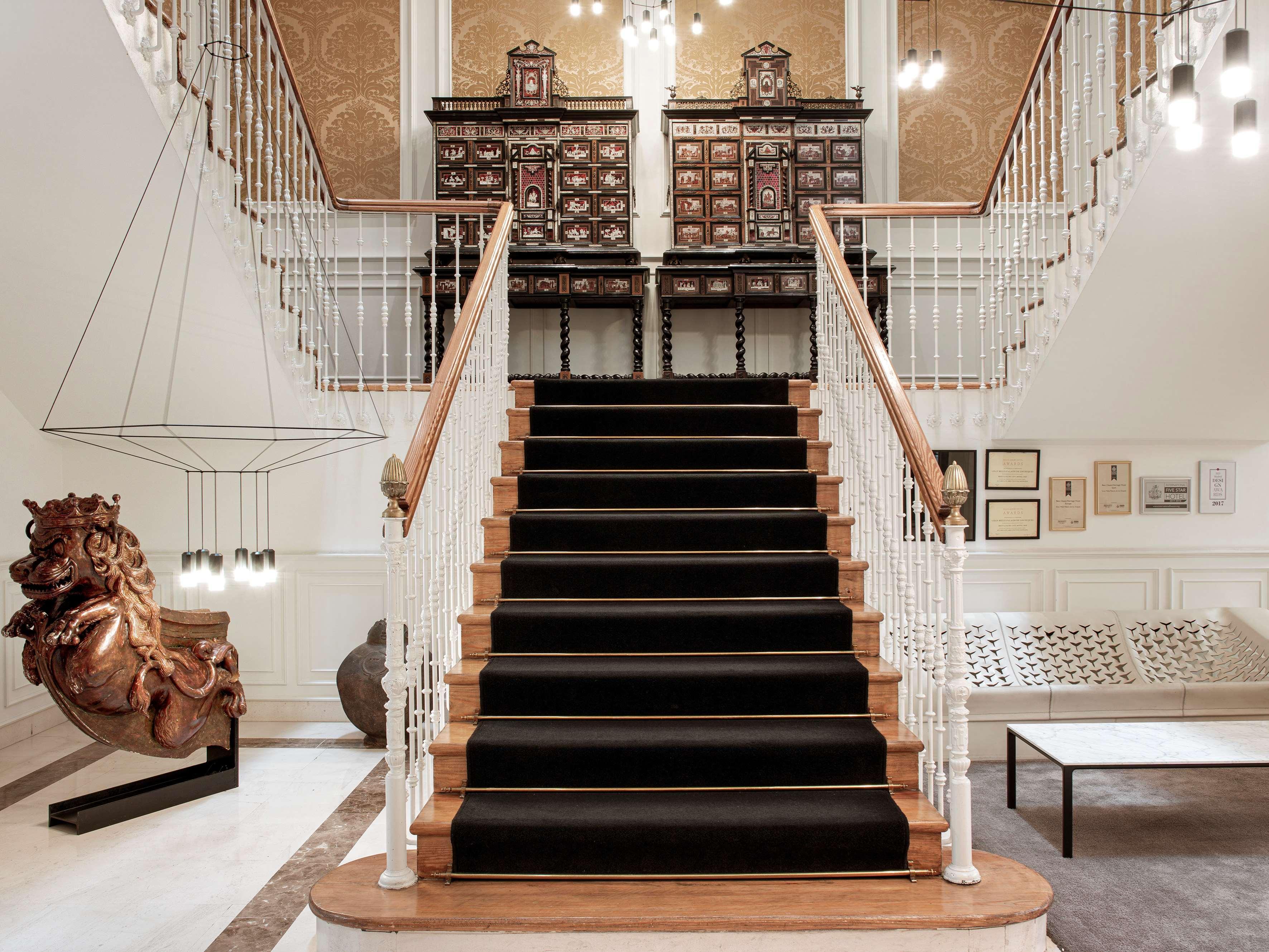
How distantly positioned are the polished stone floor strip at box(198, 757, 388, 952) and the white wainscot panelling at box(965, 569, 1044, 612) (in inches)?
133

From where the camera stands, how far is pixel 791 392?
4.41 m

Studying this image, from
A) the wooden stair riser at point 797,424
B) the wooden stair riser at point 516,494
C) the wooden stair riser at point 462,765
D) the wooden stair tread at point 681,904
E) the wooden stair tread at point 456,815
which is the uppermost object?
the wooden stair riser at point 797,424

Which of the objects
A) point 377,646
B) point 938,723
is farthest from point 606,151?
point 938,723

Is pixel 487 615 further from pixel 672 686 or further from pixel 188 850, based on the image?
pixel 188 850

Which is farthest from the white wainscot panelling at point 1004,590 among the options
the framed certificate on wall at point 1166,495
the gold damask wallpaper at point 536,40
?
the gold damask wallpaper at point 536,40

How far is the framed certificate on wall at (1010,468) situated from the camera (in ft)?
15.9

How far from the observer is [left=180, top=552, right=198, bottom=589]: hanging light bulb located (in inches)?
144

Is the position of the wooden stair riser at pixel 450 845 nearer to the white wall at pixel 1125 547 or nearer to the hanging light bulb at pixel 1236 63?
the hanging light bulb at pixel 1236 63

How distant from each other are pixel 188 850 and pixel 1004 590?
4310 millimetres

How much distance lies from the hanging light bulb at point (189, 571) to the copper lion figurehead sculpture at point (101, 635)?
16cm

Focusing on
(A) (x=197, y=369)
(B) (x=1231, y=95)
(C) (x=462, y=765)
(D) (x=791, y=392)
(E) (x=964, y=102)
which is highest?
(E) (x=964, y=102)

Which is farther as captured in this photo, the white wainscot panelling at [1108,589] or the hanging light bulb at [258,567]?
the white wainscot panelling at [1108,589]

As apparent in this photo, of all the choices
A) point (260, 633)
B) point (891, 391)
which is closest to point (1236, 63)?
point (891, 391)

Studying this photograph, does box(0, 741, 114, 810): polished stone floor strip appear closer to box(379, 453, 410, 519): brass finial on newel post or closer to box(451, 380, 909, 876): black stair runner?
box(451, 380, 909, 876): black stair runner
